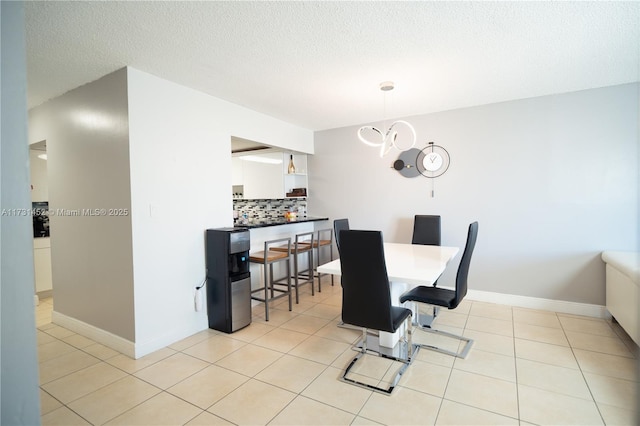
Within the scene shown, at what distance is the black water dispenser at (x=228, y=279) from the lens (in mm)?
3100

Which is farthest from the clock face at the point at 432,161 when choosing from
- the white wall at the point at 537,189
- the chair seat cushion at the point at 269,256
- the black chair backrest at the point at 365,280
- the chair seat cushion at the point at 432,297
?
the black chair backrest at the point at 365,280

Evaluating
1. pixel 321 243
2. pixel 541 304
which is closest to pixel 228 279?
pixel 321 243

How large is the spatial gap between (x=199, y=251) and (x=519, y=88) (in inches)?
146

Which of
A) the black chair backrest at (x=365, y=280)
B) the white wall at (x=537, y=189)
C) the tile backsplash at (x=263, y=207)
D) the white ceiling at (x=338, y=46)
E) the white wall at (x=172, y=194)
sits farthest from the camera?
the tile backsplash at (x=263, y=207)

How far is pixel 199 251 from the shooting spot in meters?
3.19

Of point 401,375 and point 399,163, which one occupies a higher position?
point 399,163

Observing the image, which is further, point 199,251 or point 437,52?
point 199,251

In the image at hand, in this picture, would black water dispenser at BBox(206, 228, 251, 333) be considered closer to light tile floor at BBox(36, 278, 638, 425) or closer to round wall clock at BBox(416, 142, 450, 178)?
light tile floor at BBox(36, 278, 638, 425)

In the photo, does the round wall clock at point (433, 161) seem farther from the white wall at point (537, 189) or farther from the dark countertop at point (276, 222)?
the dark countertop at point (276, 222)

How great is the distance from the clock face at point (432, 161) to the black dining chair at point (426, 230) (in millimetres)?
664

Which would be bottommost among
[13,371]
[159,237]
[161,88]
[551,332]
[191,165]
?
[551,332]

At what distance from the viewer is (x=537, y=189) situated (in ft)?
11.9

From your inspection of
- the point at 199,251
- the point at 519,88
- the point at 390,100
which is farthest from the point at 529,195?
the point at 199,251

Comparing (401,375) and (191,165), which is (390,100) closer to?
(191,165)
